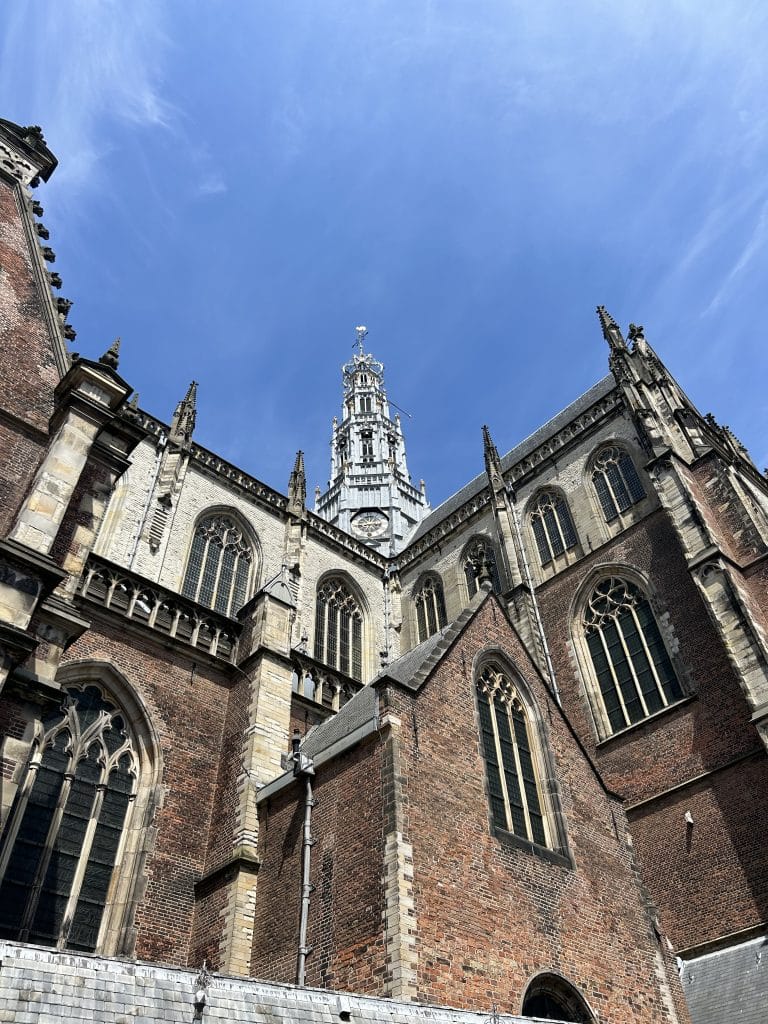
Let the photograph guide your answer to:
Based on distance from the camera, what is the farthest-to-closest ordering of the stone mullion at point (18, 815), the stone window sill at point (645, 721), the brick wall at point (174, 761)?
the stone window sill at point (645, 721) → the brick wall at point (174, 761) → the stone mullion at point (18, 815)

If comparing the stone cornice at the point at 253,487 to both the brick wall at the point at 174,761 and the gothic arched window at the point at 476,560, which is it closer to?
the gothic arched window at the point at 476,560

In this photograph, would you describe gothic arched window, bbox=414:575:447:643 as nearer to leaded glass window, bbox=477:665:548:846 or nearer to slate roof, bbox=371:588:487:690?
slate roof, bbox=371:588:487:690

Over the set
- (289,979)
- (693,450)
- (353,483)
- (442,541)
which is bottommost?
(289,979)

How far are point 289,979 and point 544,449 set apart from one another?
19234mm

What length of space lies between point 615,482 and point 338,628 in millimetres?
10175

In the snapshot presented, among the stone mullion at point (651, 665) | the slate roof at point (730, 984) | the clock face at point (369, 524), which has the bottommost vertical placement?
the slate roof at point (730, 984)

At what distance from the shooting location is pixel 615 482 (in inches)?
Result: 880

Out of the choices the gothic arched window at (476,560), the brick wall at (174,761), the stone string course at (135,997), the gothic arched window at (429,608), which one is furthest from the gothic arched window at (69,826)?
the gothic arched window at (476,560)

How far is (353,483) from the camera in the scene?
131 feet

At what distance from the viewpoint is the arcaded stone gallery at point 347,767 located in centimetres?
887

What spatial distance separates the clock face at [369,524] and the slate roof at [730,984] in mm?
24130

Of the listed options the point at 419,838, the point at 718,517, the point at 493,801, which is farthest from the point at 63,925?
the point at 718,517

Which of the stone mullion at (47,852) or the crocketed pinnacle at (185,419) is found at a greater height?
the crocketed pinnacle at (185,419)

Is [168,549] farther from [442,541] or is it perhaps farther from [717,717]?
[717,717]
